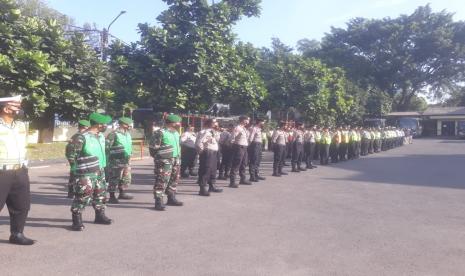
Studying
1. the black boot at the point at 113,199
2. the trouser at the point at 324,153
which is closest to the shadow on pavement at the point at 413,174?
the trouser at the point at 324,153

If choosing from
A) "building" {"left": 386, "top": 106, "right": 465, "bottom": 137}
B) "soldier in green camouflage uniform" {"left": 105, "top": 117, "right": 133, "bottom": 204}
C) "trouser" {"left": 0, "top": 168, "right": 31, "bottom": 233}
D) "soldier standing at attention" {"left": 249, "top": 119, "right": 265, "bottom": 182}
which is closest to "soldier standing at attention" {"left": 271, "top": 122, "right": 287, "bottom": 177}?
"soldier standing at attention" {"left": 249, "top": 119, "right": 265, "bottom": 182}

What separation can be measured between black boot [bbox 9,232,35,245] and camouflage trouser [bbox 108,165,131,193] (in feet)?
10.3

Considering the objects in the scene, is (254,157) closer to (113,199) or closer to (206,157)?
(206,157)

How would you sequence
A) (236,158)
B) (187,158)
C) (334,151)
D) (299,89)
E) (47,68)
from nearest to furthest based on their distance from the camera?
(47,68) < (236,158) < (187,158) < (334,151) < (299,89)

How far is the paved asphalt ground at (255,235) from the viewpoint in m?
5.19

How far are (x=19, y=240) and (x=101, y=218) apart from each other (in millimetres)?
1391

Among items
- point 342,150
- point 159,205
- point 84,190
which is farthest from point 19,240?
point 342,150

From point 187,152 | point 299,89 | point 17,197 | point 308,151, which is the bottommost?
point 17,197

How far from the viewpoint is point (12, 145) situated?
570 centimetres

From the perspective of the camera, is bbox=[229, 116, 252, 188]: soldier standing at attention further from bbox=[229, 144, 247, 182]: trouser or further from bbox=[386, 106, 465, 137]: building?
bbox=[386, 106, 465, 137]: building

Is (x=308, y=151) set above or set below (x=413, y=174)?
above

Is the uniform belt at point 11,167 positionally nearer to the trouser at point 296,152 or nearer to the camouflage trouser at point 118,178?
the camouflage trouser at point 118,178

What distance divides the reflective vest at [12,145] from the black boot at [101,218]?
1449 millimetres

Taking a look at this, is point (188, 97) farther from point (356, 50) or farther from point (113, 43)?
point (356, 50)
